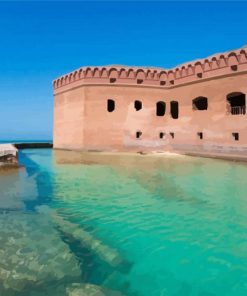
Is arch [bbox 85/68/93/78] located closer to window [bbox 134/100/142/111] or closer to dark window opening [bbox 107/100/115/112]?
dark window opening [bbox 107/100/115/112]

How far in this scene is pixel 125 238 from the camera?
14.0 ft

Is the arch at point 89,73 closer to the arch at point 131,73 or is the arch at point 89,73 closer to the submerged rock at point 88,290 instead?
the arch at point 131,73

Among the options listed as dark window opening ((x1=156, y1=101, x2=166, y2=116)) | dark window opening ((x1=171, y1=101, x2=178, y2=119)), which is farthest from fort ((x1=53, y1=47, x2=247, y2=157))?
dark window opening ((x1=156, y1=101, x2=166, y2=116))

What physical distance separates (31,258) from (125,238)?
126 cm

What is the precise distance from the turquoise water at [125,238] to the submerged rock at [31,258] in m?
0.01

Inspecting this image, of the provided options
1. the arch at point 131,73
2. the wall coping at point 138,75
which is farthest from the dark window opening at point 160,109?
the arch at point 131,73

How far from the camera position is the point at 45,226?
4695mm

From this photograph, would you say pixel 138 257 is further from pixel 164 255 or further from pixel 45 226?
pixel 45 226

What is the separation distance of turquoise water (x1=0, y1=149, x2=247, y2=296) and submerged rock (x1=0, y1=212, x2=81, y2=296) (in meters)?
0.01

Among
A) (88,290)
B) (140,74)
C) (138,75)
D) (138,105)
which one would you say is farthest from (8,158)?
(138,105)

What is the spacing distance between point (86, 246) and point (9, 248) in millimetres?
900

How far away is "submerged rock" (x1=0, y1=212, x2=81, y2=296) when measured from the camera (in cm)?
303

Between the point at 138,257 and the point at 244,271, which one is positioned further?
the point at 138,257

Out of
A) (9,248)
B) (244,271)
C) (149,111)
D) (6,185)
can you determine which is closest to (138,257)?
(244,271)
